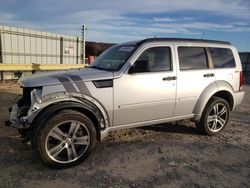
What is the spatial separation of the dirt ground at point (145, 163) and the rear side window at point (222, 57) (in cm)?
153

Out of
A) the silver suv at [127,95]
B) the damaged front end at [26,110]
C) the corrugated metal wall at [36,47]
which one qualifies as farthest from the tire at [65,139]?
the corrugated metal wall at [36,47]

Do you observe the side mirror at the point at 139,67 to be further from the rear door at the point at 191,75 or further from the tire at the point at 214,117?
the tire at the point at 214,117

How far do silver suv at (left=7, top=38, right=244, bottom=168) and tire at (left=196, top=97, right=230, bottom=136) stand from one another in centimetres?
2

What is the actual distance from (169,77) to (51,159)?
245 centimetres

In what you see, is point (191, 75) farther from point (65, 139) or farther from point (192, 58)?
point (65, 139)

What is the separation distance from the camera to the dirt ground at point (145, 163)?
3506 millimetres

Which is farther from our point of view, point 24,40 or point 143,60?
point 24,40

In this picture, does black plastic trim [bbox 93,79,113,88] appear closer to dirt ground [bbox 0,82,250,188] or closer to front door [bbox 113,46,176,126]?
front door [bbox 113,46,176,126]

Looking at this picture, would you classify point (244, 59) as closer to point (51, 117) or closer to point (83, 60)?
point (83, 60)

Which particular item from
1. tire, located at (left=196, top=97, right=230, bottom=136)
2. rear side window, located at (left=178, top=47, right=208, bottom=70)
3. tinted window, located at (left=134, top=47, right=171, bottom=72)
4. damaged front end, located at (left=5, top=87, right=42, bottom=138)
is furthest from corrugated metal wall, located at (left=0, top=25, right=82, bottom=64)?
tire, located at (left=196, top=97, right=230, bottom=136)

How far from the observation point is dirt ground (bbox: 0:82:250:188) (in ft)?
11.5

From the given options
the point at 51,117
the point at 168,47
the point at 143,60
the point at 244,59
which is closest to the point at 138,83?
the point at 143,60

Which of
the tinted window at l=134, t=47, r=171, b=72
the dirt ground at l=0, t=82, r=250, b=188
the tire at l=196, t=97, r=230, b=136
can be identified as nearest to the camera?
the dirt ground at l=0, t=82, r=250, b=188

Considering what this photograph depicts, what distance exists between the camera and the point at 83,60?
60.7 ft
